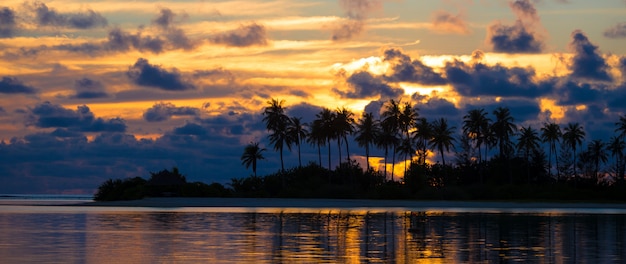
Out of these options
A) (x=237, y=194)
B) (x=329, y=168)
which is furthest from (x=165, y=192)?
(x=329, y=168)

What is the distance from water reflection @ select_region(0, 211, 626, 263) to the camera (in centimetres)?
2511

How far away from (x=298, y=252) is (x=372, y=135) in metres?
103

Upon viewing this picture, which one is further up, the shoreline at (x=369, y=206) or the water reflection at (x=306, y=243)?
the shoreline at (x=369, y=206)

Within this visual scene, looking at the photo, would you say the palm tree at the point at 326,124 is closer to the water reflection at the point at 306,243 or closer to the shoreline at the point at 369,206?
the shoreline at the point at 369,206

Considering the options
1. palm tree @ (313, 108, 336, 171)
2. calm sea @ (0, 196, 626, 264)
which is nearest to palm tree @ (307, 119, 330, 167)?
palm tree @ (313, 108, 336, 171)

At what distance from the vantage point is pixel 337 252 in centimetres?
2714

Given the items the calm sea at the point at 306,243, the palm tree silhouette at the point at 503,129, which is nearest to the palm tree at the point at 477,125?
the palm tree silhouette at the point at 503,129

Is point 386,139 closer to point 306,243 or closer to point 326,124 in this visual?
point 326,124

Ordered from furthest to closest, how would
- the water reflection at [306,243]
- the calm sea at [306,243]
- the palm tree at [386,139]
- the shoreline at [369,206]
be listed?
the palm tree at [386,139] → the shoreline at [369,206] → the water reflection at [306,243] → the calm sea at [306,243]

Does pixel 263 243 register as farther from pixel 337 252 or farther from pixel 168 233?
pixel 168 233

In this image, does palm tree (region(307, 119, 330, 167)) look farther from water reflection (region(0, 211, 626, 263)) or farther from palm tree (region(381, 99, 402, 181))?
water reflection (region(0, 211, 626, 263))

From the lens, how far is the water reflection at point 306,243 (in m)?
25.1

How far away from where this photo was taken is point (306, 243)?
102ft

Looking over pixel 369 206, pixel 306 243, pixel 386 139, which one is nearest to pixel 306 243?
pixel 306 243
